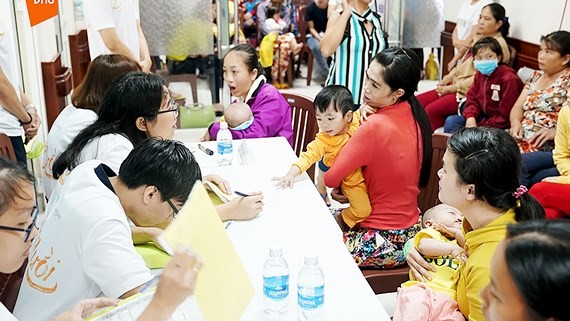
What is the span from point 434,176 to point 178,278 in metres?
1.85

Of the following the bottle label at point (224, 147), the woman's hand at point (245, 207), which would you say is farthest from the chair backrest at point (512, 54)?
the woman's hand at point (245, 207)

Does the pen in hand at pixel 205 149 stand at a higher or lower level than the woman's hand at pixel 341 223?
higher

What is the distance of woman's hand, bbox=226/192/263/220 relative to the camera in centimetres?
214

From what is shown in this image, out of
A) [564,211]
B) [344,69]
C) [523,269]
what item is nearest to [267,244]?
[523,269]

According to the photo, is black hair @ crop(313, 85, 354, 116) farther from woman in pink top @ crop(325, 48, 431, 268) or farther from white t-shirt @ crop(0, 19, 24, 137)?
white t-shirt @ crop(0, 19, 24, 137)

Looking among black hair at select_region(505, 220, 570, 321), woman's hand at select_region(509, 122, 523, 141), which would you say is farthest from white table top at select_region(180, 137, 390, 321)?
woman's hand at select_region(509, 122, 523, 141)

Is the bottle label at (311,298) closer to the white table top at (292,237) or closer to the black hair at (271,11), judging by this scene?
the white table top at (292,237)

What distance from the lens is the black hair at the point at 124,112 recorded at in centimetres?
210

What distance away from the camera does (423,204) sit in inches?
109

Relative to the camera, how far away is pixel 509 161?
1661 millimetres

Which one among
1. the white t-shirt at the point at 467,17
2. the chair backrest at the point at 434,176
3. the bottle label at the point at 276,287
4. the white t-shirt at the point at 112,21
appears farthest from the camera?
the white t-shirt at the point at 467,17

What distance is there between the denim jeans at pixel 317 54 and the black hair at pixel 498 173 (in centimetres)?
593

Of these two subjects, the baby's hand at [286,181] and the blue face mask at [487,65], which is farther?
the blue face mask at [487,65]

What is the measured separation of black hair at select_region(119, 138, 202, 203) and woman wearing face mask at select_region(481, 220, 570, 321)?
2.83 ft
